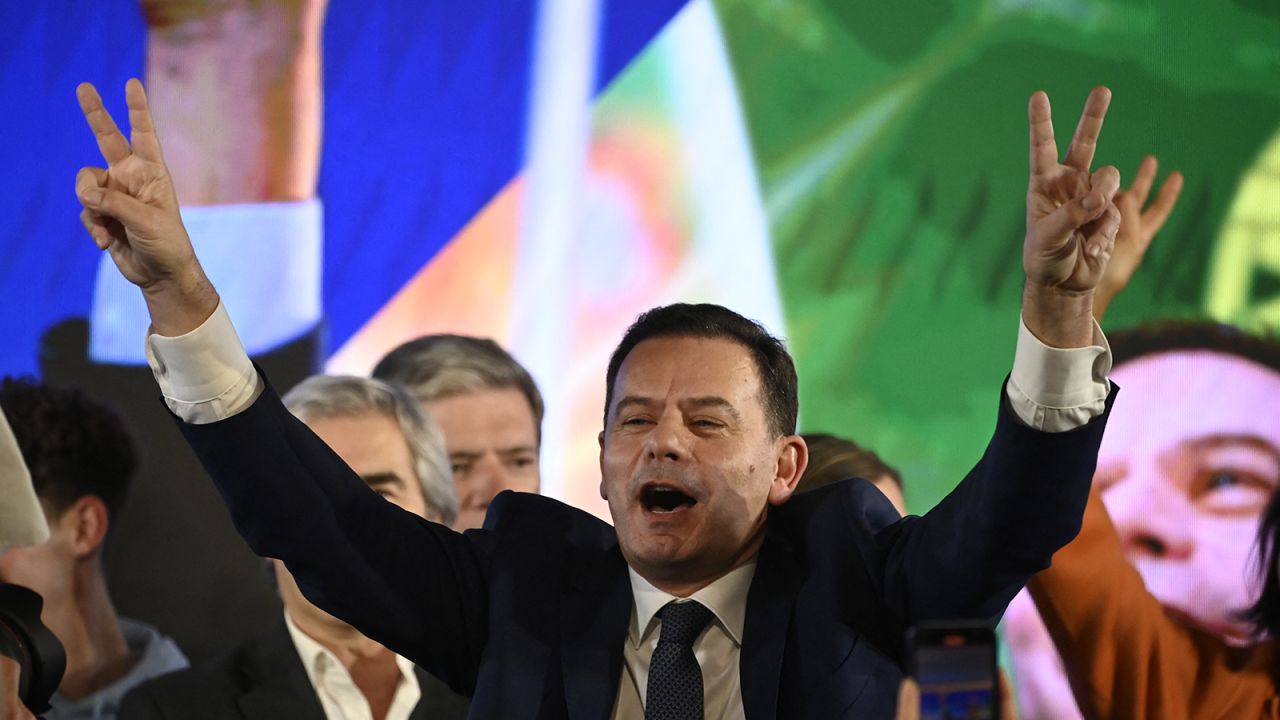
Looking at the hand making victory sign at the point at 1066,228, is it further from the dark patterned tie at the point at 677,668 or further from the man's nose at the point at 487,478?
the man's nose at the point at 487,478

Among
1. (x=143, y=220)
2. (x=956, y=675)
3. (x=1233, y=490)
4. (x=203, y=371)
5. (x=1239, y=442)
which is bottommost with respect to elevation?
(x=956, y=675)

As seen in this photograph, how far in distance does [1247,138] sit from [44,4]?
3110 mm

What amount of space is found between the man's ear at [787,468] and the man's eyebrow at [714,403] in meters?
0.11

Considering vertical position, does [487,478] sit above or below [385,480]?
above

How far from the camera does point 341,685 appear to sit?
2.84 m

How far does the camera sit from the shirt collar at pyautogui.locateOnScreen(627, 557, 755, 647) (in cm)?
193

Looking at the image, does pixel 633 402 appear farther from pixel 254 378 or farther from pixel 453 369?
pixel 453 369

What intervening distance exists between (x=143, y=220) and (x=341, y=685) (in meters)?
1.47

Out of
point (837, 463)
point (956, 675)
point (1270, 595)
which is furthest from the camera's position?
point (837, 463)

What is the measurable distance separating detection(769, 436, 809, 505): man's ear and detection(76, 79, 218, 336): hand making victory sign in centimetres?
80

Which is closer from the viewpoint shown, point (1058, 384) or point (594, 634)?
point (1058, 384)

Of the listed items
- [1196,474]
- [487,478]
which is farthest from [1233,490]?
[487,478]

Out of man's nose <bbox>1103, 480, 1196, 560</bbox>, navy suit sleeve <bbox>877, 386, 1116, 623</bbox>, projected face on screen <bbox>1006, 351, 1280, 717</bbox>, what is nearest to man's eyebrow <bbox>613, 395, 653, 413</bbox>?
navy suit sleeve <bbox>877, 386, 1116, 623</bbox>

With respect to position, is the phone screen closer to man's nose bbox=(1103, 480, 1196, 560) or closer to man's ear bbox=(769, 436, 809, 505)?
man's ear bbox=(769, 436, 809, 505)
